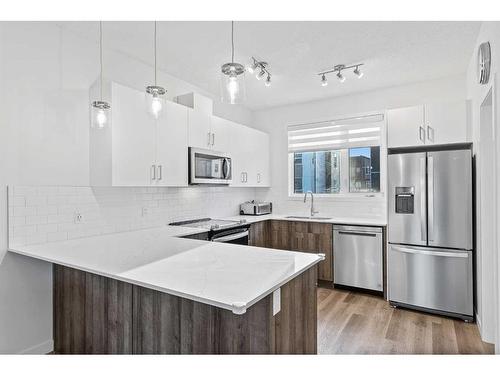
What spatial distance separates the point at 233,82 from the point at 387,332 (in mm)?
2452

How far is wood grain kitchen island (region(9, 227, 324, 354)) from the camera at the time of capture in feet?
4.57

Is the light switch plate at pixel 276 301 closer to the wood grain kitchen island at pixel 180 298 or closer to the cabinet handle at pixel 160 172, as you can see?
the wood grain kitchen island at pixel 180 298

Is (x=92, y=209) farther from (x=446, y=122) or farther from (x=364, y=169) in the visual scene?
(x=446, y=122)

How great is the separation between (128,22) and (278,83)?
1.93m

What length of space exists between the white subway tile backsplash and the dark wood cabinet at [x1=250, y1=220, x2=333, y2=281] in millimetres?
772

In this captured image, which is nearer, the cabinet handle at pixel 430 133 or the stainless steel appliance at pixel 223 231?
the stainless steel appliance at pixel 223 231

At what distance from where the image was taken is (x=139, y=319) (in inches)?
67.7

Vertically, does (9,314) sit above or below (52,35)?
below

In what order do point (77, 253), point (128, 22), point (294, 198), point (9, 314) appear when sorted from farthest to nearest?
point (294, 198) < point (128, 22) < point (9, 314) < point (77, 253)

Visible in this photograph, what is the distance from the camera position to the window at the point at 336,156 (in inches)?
168

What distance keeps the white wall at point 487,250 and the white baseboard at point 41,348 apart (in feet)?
10.1

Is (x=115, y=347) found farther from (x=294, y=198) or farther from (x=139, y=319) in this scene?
(x=294, y=198)

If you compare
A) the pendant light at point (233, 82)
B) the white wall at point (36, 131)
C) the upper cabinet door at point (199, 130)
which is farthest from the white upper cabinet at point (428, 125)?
the white wall at point (36, 131)
